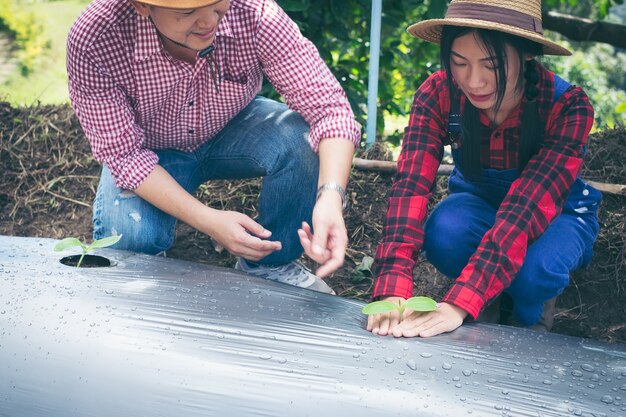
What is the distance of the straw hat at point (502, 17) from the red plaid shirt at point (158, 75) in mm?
357

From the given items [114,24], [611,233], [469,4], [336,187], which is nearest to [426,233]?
[336,187]

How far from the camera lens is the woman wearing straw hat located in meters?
1.64

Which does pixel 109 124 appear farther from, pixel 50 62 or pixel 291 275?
pixel 50 62

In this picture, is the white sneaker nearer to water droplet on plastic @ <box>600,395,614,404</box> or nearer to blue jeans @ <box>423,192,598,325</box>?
blue jeans @ <box>423,192,598,325</box>

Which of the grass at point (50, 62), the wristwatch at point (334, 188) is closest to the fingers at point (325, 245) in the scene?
the wristwatch at point (334, 188)

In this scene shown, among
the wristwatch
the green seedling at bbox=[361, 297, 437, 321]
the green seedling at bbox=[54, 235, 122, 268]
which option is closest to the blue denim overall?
the wristwatch

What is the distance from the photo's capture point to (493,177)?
1916 millimetres

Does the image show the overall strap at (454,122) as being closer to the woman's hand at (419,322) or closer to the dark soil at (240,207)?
the woman's hand at (419,322)

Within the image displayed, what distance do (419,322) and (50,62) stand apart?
24.6 ft

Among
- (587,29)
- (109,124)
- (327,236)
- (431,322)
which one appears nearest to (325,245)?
(327,236)

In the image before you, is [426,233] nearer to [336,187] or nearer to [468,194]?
[468,194]

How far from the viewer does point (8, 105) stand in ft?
10.6

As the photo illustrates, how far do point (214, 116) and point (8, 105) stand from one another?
1.58 metres

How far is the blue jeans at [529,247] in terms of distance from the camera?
178cm
